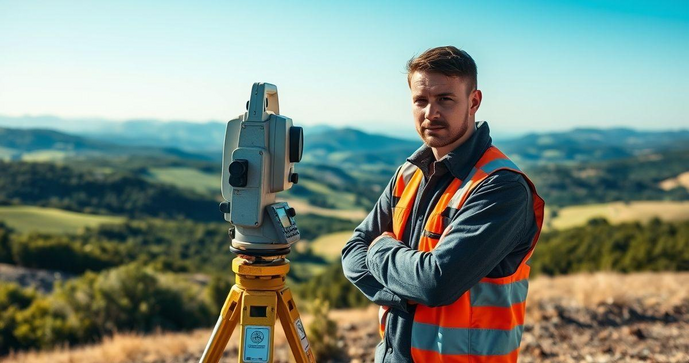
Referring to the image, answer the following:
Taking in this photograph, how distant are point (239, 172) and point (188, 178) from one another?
128 meters

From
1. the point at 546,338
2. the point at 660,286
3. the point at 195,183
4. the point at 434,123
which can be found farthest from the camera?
the point at 195,183

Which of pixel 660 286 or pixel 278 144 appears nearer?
pixel 278 144

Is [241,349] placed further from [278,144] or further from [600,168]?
[600,168]

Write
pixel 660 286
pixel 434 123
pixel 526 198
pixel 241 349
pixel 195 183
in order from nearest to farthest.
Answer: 1. pixel 526 198
2. pixel 434 123
3. pixel 241 349
4. pixel 660 286
5. pixel 195 183

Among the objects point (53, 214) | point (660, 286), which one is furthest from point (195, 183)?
point (660, 286)

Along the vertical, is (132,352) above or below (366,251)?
below

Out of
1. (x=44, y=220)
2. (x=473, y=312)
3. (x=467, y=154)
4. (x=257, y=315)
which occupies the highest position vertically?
(x=467, y=154)

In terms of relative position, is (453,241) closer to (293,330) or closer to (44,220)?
(293,330)

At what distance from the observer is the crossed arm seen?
1.92 meters

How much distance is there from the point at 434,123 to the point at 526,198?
0.47 m

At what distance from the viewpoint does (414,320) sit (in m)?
2.12

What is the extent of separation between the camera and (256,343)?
2.55 metres

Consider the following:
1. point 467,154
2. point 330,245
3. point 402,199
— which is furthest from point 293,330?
point 330,245

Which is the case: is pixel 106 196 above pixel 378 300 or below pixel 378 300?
below
